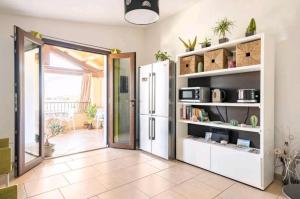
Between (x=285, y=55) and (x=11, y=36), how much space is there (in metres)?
4.33

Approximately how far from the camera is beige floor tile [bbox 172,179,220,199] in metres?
2.24

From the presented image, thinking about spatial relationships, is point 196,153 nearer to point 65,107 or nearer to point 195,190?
point 195,190

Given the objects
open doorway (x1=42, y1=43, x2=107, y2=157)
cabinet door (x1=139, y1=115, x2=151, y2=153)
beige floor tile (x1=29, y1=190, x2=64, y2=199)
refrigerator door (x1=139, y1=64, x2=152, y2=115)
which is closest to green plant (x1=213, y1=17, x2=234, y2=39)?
refrigerator door (x1=139, y1=64, x2=152, y2=115)

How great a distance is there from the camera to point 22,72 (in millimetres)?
2895

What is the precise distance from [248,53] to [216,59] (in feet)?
1.53

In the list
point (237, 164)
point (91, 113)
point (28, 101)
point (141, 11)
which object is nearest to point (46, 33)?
point (28, 101)

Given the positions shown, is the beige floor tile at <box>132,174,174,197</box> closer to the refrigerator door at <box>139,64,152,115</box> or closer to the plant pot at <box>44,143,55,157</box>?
the refrigerator door at <box>139,64,152,115</box>

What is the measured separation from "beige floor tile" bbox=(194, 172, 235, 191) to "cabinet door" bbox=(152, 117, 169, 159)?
85 centimetres

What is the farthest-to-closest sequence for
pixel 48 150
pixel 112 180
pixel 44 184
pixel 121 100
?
pixel 121 100
pixel 48 150
pixel 112 180
pixel 44 184

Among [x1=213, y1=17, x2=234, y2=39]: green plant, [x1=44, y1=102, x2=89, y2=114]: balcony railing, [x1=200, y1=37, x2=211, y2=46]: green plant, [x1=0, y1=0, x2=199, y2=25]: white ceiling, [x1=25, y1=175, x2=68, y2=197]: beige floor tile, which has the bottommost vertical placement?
[x1=25, y1=175, x2=68, y2=197]: beige floor tile

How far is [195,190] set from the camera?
237 cm

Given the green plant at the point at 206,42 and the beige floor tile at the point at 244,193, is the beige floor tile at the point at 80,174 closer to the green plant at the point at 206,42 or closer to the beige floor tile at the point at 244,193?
the beige floor tile at the point at 244,193

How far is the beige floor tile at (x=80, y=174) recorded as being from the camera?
8.75 ft

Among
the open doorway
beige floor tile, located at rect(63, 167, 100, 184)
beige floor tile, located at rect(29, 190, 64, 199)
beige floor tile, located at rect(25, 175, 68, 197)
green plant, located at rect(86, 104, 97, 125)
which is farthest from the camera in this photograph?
green plant, located at rect(86, 104, 97, 125)
